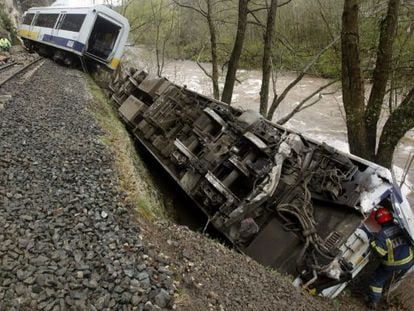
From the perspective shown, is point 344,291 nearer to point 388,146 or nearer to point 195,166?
point 388,146

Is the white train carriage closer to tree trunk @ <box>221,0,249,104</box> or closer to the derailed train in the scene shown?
tree trunk @ <box>221,0,249,104</box>

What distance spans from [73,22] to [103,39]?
1.19 m

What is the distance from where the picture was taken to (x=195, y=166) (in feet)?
20.5

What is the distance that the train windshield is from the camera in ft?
41.1

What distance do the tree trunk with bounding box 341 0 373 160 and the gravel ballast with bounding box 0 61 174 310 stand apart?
430cm

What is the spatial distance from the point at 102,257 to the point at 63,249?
37 cm

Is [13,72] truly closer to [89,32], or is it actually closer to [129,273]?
[89,32]

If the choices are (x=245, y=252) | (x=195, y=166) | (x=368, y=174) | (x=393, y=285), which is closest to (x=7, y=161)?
(x=195, y=166)

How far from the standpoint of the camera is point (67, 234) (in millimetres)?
3270

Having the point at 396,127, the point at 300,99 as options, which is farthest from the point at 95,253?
the point at 300,99

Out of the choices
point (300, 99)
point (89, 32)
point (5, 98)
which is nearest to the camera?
point (5, 98)

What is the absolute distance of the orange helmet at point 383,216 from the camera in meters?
5.02

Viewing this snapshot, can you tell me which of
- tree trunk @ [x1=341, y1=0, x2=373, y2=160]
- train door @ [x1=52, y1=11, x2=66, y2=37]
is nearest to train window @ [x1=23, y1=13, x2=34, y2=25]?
train door @ [x1=52, y1=11, x2=66, y2=37]

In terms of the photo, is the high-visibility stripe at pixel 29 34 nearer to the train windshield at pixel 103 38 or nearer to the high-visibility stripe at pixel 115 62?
the train windshield at pixel 103 38
